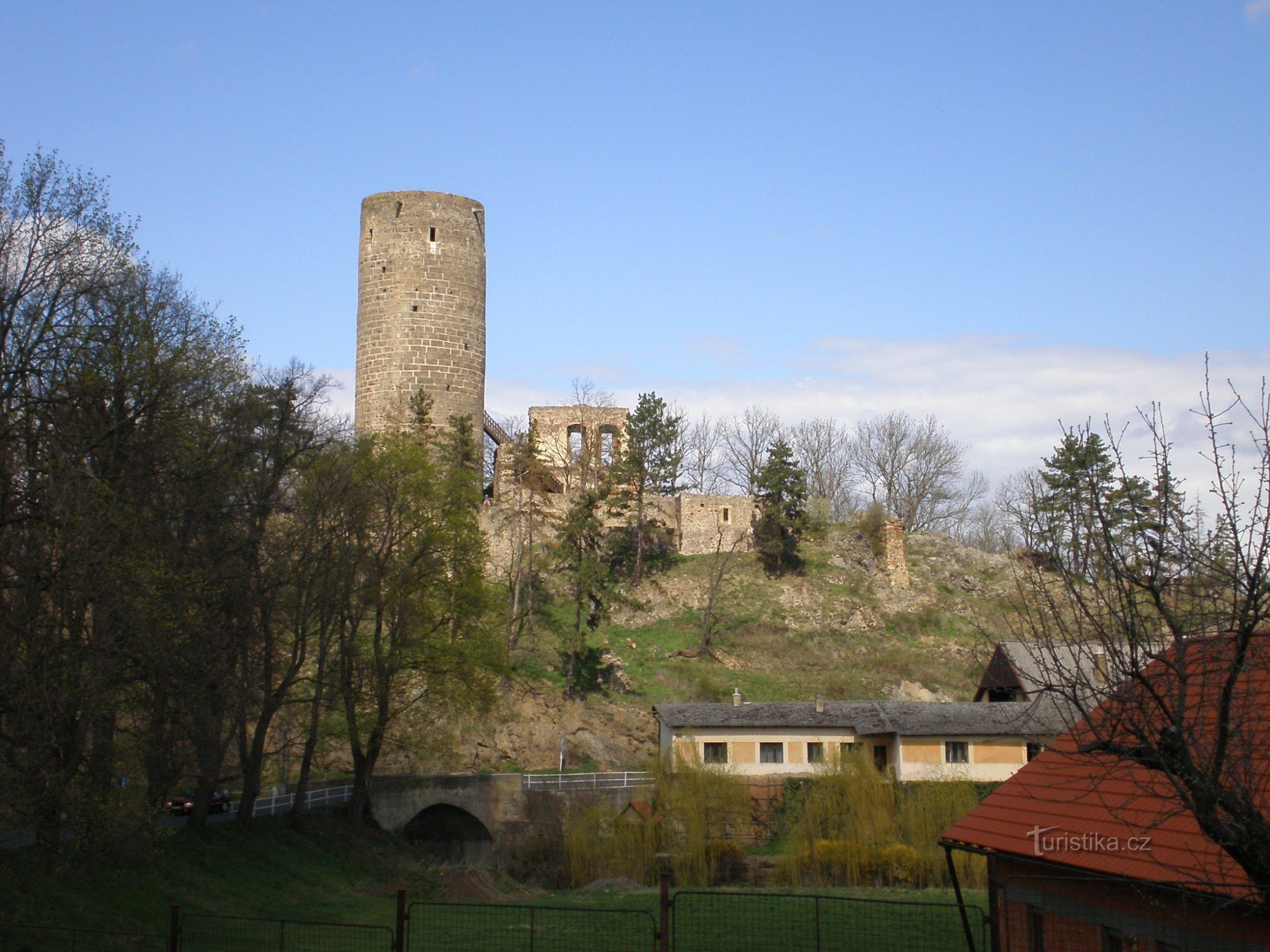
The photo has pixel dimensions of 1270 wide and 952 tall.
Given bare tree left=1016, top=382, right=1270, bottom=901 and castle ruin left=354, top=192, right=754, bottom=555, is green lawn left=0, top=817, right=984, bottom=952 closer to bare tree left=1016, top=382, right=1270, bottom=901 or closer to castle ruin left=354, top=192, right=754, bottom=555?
bare tree left=1016, top=382, right=1270, bottom=901

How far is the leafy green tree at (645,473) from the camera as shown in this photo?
51.5m

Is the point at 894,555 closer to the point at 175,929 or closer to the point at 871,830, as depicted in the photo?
the point at 871,830

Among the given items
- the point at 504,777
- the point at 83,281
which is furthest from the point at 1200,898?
the point at 504,777

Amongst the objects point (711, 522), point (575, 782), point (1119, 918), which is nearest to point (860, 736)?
point (575, 782)

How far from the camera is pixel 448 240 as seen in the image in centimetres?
4869

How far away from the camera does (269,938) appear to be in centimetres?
1720

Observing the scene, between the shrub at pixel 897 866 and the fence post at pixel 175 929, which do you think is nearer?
the fence post at pixel 175 929

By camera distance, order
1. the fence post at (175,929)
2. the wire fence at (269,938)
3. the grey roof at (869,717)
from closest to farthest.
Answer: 1. the fence post at (175,929)
2. the wire fence at (269,938)
3. the grey roof at (869,717)

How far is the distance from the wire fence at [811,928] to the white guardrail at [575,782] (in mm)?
12076

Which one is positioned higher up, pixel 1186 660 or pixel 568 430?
pixel 568 430

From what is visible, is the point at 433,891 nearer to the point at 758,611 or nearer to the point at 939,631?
the point at 758,611

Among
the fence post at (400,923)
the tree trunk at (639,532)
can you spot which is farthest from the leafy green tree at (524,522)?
the fence post at (400,923)
